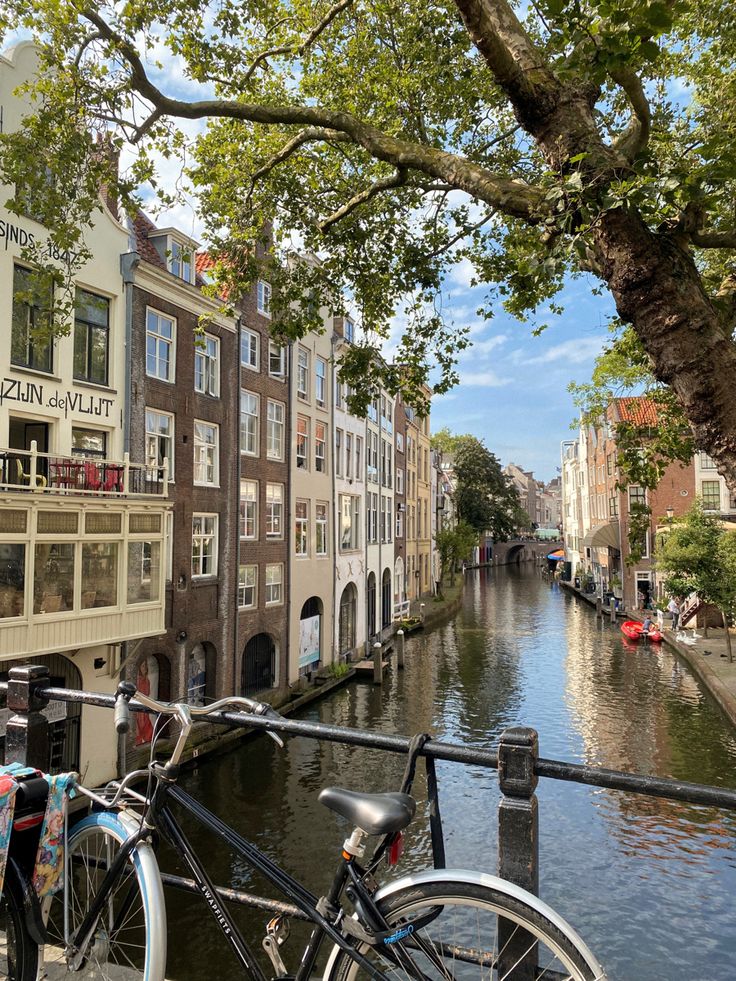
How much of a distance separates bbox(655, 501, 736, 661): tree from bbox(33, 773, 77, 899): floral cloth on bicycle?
2918 cm

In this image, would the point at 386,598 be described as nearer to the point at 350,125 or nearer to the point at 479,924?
the point at 350,125

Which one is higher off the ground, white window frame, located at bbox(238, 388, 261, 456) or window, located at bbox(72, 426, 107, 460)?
white window frame, located at bbox(238, 388, 261, 456)

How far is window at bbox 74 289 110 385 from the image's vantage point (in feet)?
51.8

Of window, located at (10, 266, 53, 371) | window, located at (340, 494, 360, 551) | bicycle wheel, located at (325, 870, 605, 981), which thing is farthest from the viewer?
window, located at (340, 494, 360, 551)

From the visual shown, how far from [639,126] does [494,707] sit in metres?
23.5

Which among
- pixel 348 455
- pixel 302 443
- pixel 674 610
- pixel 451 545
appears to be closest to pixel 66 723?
pixel 302 443

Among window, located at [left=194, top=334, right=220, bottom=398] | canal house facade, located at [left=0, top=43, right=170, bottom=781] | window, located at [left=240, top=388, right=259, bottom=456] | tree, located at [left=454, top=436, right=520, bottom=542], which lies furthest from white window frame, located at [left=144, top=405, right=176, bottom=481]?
tree, located at [left=454, top=436, right=520, bottom=542]

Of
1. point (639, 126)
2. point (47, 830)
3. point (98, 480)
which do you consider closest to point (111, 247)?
point (98, 480)

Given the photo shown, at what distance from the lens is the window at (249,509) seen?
2280 centimetres

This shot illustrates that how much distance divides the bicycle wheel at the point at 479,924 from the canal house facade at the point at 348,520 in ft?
93.0

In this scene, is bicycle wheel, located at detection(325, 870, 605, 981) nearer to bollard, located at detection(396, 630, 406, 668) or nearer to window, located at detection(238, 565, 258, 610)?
window, located at detection(238, 565, 258, 610)

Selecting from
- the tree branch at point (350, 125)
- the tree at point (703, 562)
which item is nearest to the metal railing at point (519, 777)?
the tree branch at point (350, 125)

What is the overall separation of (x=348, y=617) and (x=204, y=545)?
13.5 metres

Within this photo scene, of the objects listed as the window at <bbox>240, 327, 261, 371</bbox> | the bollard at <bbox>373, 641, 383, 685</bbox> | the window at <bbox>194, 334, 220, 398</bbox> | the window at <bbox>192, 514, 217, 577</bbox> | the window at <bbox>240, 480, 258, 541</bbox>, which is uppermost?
the window at <bbox>240, 327, 261, 371</bbox>
